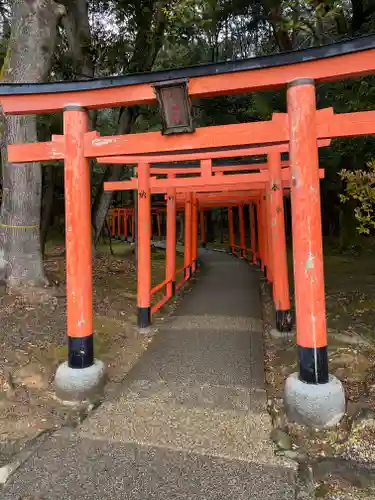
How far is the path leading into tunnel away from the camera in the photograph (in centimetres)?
250

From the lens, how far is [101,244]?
2131 cm

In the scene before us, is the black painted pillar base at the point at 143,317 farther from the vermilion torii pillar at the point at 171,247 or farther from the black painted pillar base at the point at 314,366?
the black painted pillar base at the point at 314,366

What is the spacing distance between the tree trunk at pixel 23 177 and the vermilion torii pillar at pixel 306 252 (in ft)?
15.5

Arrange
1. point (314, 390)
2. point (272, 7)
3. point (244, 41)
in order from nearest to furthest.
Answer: point (314, 390) < point (272, 7) < point (244, 41)

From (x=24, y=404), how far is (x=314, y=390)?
2.71 metres

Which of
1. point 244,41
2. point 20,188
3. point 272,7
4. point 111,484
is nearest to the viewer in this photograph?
point 111,484

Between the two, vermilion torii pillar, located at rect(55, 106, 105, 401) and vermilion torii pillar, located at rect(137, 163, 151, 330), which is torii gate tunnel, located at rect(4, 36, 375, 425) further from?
vermilion torii pillar, located at rect(137, 163, 151, 330)

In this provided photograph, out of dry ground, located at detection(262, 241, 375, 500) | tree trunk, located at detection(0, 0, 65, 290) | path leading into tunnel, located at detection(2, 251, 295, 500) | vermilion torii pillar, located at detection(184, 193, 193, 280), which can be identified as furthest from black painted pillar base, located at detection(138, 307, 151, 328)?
vermilion torii pillar, located at detection(184, 193, 193, 280)

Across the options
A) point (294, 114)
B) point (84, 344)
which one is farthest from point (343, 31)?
point (84, 344)

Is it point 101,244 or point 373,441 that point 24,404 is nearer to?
point 373,441

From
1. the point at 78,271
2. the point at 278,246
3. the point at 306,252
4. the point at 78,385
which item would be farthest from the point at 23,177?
the point at 306,252

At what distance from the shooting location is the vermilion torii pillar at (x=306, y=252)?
3.29m

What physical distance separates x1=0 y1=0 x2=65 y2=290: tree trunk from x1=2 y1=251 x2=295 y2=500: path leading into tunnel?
2826 millimetres

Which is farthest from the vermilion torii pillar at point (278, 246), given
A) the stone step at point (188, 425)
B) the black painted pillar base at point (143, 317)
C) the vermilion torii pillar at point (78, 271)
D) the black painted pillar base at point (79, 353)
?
the black painted pillar base at point (79, 353)
